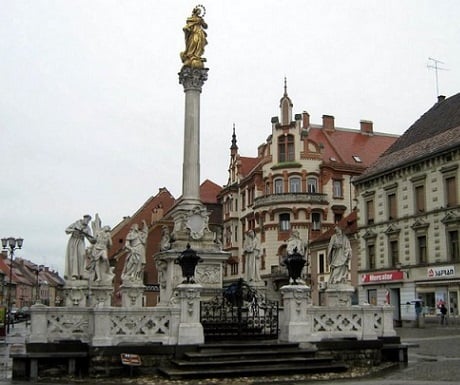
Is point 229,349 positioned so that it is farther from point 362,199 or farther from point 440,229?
point 362,199

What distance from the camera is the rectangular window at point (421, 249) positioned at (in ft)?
136

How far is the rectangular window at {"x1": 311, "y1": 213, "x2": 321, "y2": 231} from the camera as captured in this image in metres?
59.9

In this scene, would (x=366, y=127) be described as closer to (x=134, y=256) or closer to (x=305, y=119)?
(x=305, y=119)

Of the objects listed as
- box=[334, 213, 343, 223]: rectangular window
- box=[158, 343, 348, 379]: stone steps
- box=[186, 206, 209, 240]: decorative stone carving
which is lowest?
box=[158, 343, 348, 379]: stone steps

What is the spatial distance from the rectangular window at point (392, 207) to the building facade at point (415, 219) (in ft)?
0.09

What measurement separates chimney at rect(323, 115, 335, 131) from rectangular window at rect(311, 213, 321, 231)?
37.3ft

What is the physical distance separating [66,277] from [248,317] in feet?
19.1

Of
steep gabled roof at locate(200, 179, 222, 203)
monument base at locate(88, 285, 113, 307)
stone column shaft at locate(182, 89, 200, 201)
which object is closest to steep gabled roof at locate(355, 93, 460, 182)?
stone column shaft at locate(182, 89, 200, 201)

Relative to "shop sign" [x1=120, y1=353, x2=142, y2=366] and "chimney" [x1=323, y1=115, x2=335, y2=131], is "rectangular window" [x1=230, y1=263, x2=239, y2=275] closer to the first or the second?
"chimney" [x1=323, y1=115, x2=335, y2=131]

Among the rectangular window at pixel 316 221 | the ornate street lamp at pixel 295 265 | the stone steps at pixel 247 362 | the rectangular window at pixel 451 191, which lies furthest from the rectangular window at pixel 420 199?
the stone steps at pixel 247 362

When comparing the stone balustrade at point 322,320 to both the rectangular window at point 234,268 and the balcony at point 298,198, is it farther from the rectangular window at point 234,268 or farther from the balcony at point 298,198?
the rectangular window at point 234,268

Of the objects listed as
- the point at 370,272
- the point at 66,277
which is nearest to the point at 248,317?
the point at 66,277

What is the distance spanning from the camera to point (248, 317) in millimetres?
20828

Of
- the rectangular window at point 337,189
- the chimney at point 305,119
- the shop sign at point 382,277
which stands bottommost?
the shop sign at point 382,277
